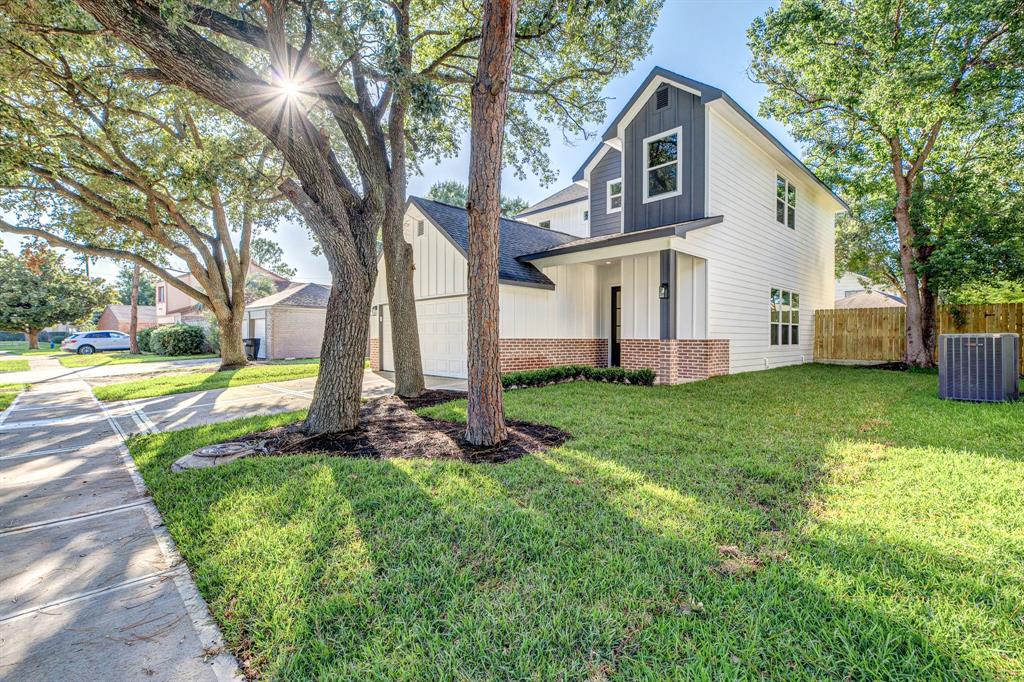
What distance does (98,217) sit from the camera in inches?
472

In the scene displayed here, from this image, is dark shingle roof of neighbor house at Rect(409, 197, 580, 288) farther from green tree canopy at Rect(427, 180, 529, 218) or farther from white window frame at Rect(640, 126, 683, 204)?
green tree canopy at Rect(427, 180, 529, 218)

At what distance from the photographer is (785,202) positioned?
43.2 ft

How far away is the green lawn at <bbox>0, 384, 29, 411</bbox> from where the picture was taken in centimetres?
852

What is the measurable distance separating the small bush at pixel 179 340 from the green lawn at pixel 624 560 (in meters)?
22.0

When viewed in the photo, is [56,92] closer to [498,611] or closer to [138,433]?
[138,433]

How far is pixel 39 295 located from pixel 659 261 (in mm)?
39415

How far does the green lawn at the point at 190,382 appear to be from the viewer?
9664 millimetres

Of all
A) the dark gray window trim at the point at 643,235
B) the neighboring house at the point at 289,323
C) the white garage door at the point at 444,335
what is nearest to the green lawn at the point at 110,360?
the neighboring house at the point at 289,323

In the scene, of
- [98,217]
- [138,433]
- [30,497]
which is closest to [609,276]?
[138,433]

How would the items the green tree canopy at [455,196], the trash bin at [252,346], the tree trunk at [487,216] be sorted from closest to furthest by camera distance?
1. the tree trunk at [487,216]
2. the trash bin at [252,346]
3. the green tree canopy at [455,196]

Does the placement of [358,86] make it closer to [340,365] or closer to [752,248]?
[340,365]

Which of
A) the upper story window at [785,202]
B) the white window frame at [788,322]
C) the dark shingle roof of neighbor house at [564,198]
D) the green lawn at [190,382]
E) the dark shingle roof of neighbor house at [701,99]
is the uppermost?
the dark shingle roof of neighbor house at [564,198]

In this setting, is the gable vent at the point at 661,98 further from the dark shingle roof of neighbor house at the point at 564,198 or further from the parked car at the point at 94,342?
the parked car at the point at 94,342

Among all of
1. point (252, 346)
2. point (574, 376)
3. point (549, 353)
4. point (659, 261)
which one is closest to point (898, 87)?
point (659, 261)
